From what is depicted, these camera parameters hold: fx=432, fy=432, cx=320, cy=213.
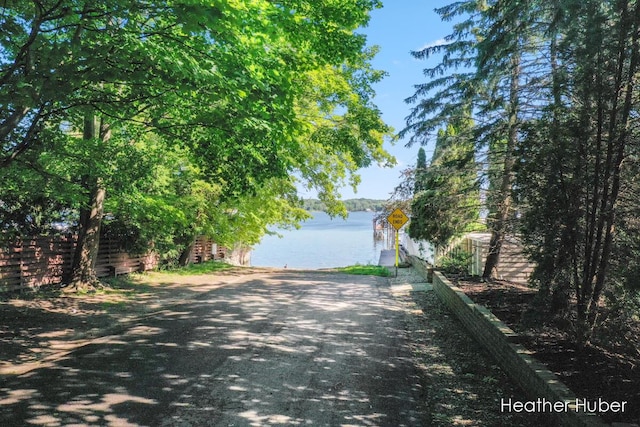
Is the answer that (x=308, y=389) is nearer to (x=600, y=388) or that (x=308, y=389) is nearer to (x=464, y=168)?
(x=600, y=388)

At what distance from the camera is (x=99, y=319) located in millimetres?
8812

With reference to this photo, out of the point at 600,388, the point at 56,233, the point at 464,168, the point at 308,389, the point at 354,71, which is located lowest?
the point at 308,389

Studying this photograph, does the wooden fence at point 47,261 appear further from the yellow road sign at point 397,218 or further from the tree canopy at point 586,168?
the tree canopy at point 586,168

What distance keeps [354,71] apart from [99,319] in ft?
39.9

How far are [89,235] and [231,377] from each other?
29.6 feet

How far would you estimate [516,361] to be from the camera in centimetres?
570

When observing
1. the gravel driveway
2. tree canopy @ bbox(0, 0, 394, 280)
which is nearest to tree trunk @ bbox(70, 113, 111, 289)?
tree canopy @ bbox(0, 0, 394, 280)

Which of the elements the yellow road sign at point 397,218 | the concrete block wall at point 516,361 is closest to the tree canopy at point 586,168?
the concrete block wall at point 516,361

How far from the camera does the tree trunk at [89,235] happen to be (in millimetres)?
12125

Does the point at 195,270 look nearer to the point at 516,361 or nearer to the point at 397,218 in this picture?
the point at 397,218

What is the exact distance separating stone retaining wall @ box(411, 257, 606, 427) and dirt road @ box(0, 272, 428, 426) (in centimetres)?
130

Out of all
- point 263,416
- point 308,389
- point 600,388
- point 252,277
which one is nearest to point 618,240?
point 600,388

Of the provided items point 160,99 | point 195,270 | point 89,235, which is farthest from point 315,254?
point 160,99

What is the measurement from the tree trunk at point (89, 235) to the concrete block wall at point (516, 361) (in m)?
9.96
